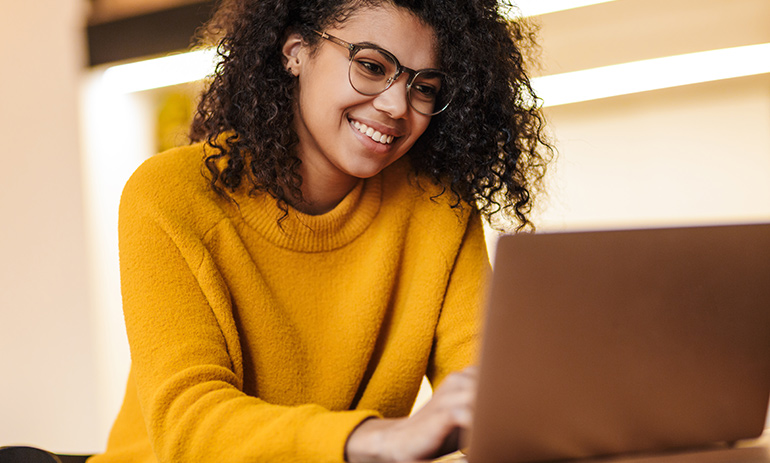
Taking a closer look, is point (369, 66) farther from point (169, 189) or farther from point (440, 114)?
point (169, 189)

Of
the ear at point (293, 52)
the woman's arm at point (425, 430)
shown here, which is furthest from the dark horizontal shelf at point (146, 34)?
the woman's arm at point (425, 430)

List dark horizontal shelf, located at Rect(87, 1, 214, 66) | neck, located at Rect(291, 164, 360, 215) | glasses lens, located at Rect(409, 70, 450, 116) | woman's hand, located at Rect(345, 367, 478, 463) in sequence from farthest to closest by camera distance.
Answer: dark horizontal shelf, located at Rect(87, 1, 214, 66), neck, located at Rect(291, 164, 360, 215), glasses lens, located at Rect(409, 70, 450, 116), woman's hand, located at Rect(345, 367, 478, 463)

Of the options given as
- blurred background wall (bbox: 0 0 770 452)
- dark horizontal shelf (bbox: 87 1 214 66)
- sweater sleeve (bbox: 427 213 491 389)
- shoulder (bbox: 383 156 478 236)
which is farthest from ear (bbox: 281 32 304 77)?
blurred background wall (bbox: 0 0 770 452)

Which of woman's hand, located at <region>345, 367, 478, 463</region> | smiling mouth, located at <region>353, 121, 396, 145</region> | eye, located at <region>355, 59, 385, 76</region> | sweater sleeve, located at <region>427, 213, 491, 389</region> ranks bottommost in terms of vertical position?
woman's hand, located at <region>345, 367, 478, 463</region>

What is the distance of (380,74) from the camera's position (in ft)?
3.46

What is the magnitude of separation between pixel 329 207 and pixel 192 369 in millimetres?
446

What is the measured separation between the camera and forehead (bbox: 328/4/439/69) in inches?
41.2

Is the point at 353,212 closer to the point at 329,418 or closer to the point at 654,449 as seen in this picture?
the point at 329,418

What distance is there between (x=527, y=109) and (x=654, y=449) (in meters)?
0.79

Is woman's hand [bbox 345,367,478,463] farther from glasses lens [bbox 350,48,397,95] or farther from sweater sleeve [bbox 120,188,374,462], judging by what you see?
glasses lens [bbox 350,48,397,95]

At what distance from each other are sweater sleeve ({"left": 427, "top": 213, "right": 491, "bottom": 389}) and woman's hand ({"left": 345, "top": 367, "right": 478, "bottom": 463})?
17.3 inches

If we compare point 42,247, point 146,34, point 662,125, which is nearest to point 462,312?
point 662,125

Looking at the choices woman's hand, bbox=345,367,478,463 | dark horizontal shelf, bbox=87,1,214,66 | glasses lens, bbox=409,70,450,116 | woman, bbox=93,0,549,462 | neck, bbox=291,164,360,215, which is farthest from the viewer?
dark horizontal shelf, bbox=87,1,214,66

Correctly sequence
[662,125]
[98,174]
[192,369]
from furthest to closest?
[98,174] → [662,125] → [192,369]
